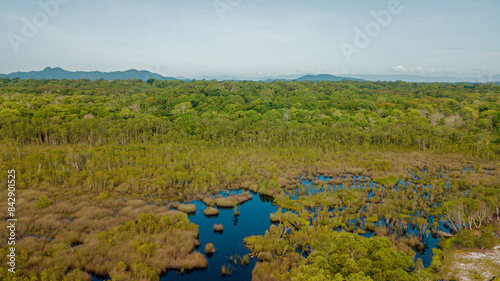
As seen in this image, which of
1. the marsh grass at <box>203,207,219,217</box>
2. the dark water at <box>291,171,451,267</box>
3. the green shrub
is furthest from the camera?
the marsh grass at <box>203,207,219,217</box>

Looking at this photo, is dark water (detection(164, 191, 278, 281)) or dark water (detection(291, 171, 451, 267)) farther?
dark water (detection(291, 171, 451, 267))

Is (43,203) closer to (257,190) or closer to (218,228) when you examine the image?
(218,228)

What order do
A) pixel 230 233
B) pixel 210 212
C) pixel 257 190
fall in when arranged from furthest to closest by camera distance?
1. pixel 257 190
2. pixel 210 212
3. pixel 230 233

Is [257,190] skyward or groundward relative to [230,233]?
skyward

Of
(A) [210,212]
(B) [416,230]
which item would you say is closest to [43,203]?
(A) [210,212]

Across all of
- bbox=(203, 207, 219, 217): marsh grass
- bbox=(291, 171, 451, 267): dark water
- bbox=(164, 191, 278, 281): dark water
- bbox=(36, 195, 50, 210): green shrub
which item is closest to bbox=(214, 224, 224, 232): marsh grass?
bbox=(164, 191, 278, 281): dark water

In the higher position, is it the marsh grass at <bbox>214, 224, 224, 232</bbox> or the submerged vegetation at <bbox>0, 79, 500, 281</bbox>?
the submerged vegetation at <bbox>0, 79, 500, 281</bbox>

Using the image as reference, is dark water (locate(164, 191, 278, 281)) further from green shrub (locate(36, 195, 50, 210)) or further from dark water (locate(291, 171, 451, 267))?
green shrub (locate(36, 195, 50, 210))

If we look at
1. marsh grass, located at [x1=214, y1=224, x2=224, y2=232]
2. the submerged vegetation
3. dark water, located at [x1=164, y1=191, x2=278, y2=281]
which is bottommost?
dark water, located at [x1=164, y1=191, x2=278, y2=281]
